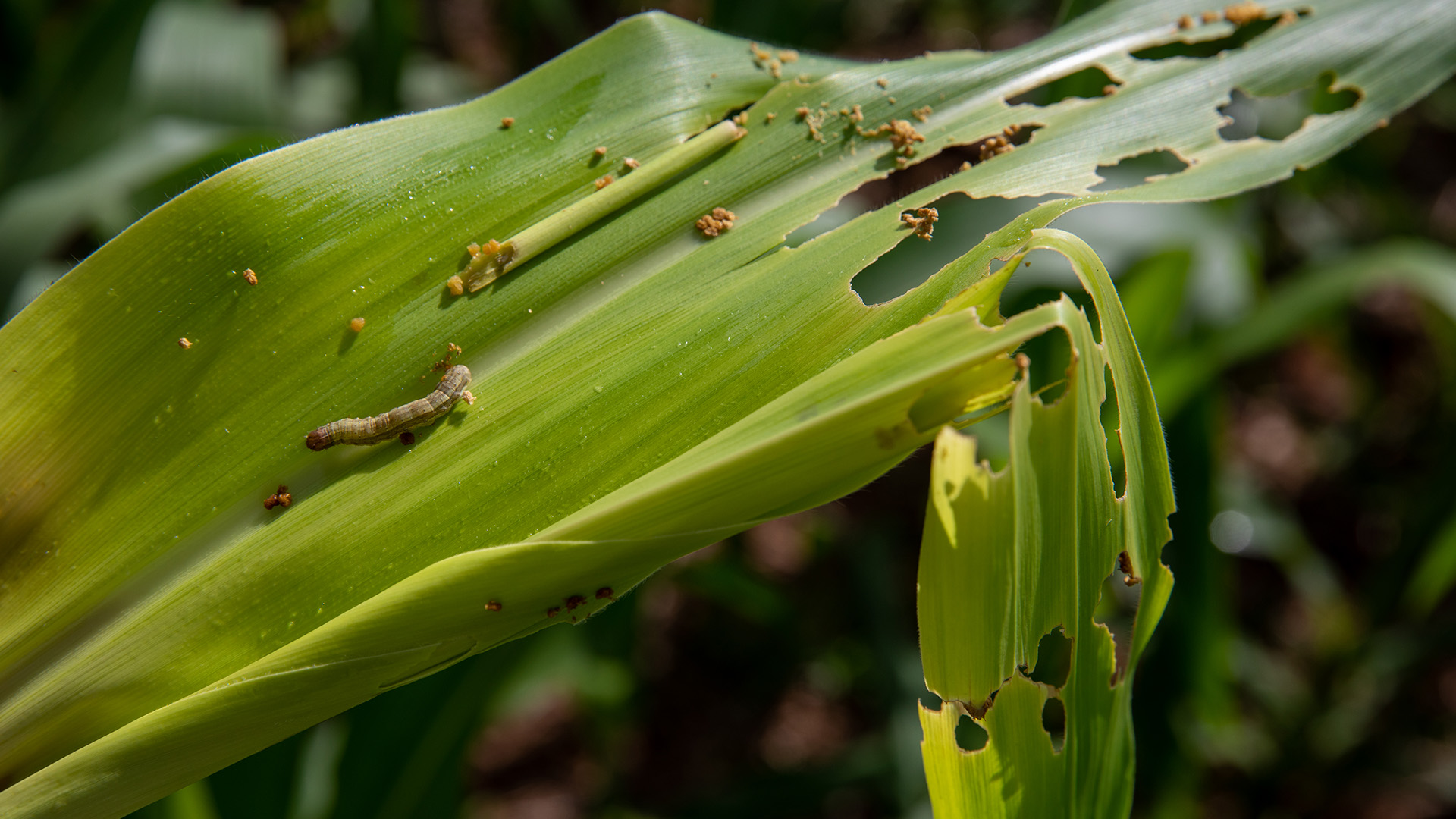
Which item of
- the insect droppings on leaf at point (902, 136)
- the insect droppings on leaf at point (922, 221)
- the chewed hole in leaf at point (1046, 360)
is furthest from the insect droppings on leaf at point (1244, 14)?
the insect droppings on leaf at point (922, 221)

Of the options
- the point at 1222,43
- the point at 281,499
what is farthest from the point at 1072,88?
the point at 281,499

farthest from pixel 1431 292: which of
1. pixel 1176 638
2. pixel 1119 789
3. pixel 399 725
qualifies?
pixel 399 725

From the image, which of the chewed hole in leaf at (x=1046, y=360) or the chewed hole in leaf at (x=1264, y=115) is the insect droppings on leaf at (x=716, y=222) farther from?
the chewed hole in leaf at (x=1264, y=115)

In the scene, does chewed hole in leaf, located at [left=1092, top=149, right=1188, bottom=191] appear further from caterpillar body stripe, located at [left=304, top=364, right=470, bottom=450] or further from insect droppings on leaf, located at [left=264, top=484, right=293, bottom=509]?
insect droppings on leaf, located at [left=264, top=484, right=293, bottom=509]

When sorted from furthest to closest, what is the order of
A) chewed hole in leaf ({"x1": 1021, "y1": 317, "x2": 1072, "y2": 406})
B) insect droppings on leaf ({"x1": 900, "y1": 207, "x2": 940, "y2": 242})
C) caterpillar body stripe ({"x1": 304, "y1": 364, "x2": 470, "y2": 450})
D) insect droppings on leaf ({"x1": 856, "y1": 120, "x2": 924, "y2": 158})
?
chewed hole in leaf ({"x1": 1021, "y1": 317, "x2": 1072, "y2": 406}), insect droppings on leaf ({"x1": 856, "y1": 120, "x2": 924, "y2": 158}), insect droppings on leaf ({"x1": 900, "y1": 207, "x2": 940, "y2": 242}), caterpillar body stripe ({"x1": 304, "y1": 364, "x2": 470, "y2": 450})

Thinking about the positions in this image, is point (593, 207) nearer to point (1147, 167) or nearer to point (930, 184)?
point (930, 184)

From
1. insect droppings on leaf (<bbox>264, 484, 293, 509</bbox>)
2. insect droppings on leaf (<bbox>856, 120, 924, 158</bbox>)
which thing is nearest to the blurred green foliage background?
insect droppings on leaf (<bbox>856, 120, 924, 158</bbox>)

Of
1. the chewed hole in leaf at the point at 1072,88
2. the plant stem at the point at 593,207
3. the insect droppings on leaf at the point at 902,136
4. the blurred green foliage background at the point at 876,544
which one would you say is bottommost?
the blurred green foliage background at the point at 876,544
